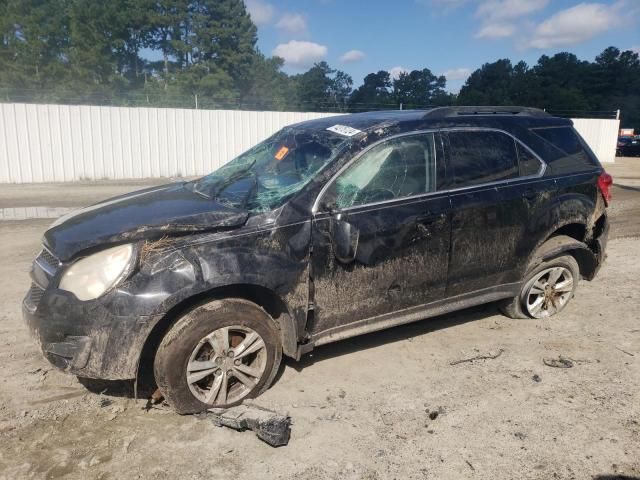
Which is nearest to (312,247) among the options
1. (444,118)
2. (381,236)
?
(381,236)

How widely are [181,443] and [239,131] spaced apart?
15.2 meters

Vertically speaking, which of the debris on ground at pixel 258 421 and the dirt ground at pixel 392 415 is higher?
the debris on ground at pixel 258 421

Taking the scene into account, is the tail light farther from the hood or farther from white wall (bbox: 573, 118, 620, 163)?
white wall (bbox: 573, 118, 620, 163)

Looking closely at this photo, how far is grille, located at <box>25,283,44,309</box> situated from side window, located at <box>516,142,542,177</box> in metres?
3.71

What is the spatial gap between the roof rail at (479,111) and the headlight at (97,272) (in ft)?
8.13

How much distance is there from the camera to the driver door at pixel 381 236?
3395 mm

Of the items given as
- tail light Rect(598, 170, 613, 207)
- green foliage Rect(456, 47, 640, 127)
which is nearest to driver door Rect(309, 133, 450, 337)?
tail light Rect(598, 170, 613, 207)

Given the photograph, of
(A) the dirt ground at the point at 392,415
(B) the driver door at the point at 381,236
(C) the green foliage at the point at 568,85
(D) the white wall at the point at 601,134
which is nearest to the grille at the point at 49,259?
(A) the dirt ground at the point at 392,415

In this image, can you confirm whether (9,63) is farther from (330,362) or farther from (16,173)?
(330,362)

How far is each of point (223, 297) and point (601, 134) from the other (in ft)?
89.1

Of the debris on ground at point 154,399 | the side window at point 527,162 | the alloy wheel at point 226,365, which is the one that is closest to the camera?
the alloy wheel at point 226,365

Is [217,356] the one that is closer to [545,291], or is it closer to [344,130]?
[344,130]

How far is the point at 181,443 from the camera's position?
2.96m

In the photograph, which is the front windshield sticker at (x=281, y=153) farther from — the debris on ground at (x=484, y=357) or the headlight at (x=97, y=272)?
the debris on ground at (x=484, y=357)
